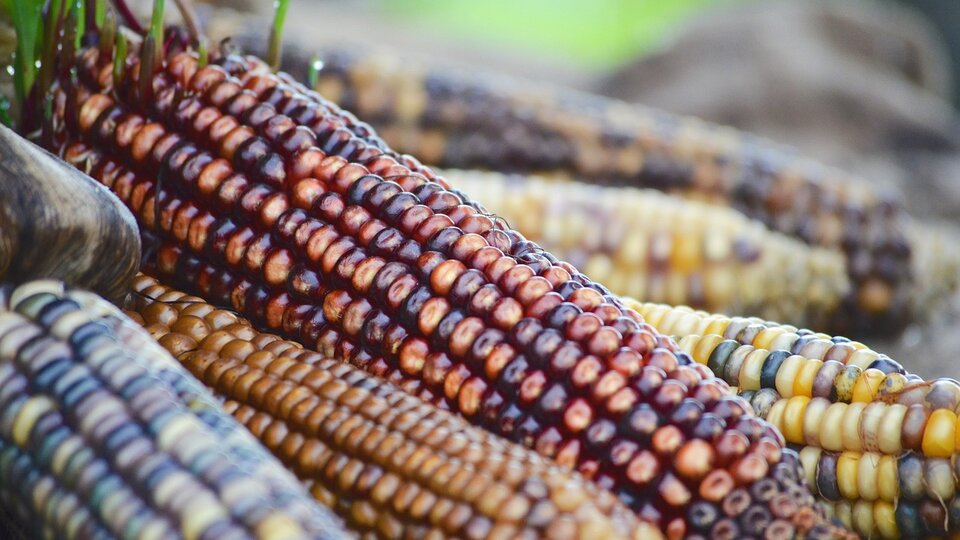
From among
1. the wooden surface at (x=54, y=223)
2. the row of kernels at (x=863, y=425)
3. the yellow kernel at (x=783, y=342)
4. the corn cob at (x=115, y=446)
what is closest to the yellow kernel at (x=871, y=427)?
the row of kernels at (x=863, y=425)

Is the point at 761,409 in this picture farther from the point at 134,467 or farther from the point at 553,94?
the point at 553,94

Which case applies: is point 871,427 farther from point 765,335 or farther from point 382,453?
point 382,453

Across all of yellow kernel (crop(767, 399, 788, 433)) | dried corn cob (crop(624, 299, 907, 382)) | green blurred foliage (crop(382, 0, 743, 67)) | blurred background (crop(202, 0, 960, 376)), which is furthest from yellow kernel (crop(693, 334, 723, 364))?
green blurred foliage (crop(382, 0, 743, 67))

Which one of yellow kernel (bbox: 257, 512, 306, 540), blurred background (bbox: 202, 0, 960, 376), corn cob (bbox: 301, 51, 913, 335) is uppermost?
yellow kernel (bbox: 257, 512, 306, 540)

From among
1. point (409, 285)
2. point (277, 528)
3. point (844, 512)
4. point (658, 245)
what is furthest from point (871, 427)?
point (658, 245)

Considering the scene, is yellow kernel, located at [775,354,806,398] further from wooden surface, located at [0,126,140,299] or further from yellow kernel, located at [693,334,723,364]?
wooden surface, located at [0,126,140,299]

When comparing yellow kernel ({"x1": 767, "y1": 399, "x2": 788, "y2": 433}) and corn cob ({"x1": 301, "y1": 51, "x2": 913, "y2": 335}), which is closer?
yellow kernel ({"x1": 767, "y1": 399, "x2": 788, "y2": 433})

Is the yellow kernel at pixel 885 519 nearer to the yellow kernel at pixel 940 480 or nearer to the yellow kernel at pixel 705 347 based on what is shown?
the yellow kernel at pixel 940 480
